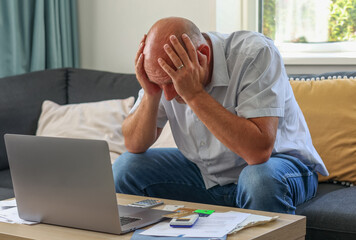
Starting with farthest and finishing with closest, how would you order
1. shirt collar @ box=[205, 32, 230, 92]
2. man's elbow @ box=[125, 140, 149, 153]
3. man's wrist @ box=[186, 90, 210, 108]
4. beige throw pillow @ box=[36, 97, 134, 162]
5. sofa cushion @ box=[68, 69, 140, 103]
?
sofa cushion @ box=[68, 69, 140, 103]
beige throw pillow @ box=[36, 97, 134, 162]
man's elbow @ box=[125, 140, 149, 153]
shirt collar @ box=[205, 32, 230, 92]
man's wrist @ box=[186, 90, 210, 108]

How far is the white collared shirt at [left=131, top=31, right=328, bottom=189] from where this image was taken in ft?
5.36

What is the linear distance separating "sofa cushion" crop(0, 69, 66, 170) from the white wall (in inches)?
18.7

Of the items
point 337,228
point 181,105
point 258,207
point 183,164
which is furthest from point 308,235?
point 181,105

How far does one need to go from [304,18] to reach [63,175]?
1926mm

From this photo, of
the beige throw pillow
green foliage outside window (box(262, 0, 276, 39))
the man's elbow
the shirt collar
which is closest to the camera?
the shirt collar

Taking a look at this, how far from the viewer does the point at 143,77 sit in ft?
5.33

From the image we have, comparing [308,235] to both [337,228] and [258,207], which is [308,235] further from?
[258,207]

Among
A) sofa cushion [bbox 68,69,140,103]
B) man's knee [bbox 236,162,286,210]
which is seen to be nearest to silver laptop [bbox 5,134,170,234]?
man's knee [bbox 236,162,286,210]

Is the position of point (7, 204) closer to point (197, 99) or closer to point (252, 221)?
point (197, 99)

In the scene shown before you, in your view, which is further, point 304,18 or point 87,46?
point 87,46

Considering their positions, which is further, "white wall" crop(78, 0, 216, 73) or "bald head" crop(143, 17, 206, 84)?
"white wall" crop(78, 0, 216, 73)

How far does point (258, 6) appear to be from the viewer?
9.64 ft

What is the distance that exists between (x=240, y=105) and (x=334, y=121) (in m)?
0.58

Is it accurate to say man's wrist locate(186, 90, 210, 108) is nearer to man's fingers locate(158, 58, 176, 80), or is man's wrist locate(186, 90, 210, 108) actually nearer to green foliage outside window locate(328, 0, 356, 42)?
man's fingers locate(158, 58, 176, 80)
